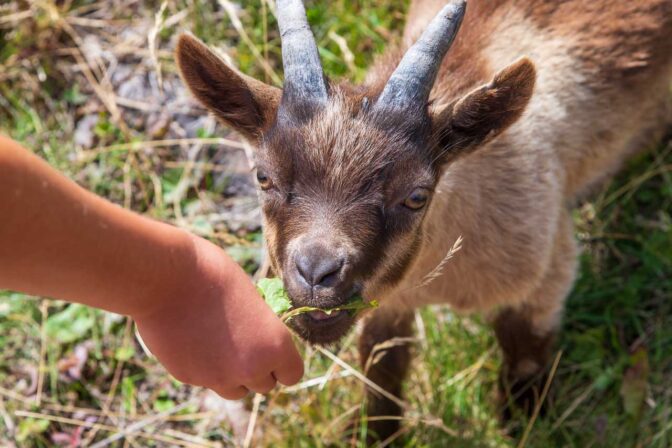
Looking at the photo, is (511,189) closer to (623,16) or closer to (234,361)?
(623,16)

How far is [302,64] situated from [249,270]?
2.37 meters

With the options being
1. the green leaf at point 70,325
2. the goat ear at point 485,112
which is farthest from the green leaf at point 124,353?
the goat ear at point 485,112

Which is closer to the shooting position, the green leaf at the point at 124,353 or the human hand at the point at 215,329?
the human hand at the point at 215,329

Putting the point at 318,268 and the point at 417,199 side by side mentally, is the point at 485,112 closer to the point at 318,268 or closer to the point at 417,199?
the point at 417,199

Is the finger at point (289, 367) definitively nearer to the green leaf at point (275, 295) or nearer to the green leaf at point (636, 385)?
the green leaf at point (275, 295)

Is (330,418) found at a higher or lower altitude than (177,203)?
lower

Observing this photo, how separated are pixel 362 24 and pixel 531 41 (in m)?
1.84

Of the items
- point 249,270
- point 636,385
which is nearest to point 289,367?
point 249,270

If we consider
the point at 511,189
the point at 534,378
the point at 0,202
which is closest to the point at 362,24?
the point at 511,189

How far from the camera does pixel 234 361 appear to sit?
274cm

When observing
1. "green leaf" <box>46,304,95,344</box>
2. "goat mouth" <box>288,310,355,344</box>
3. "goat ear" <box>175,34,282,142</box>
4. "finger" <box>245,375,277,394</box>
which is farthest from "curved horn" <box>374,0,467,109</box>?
"green leaf" <box>46,304,95,344</box>

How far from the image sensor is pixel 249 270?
5562mm

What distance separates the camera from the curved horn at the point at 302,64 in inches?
136

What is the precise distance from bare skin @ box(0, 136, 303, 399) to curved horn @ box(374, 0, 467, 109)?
1070 millimetres
